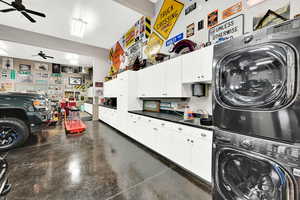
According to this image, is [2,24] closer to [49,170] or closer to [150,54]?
[150,54]

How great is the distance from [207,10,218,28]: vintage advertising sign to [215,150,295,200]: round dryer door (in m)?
2.15

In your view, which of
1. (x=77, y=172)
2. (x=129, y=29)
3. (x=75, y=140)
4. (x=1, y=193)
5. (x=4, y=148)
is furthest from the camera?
(x=129, y=29)

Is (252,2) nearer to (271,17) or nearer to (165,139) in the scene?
(271,17)

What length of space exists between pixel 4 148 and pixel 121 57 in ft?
14.8

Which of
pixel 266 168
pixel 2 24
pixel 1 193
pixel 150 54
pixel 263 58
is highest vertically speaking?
pixel 2 24

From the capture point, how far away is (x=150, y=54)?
3.62 m

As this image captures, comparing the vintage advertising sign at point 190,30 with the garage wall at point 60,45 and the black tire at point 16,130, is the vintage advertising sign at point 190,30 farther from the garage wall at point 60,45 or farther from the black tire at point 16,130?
the garage wall at point 60,45

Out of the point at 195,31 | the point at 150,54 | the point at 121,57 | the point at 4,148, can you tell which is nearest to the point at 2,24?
the point at 121,57

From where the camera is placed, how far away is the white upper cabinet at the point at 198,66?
5.73 feet

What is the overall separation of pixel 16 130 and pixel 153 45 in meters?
4.06

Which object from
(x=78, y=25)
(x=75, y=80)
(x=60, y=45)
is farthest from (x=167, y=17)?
(x=75, y=80)

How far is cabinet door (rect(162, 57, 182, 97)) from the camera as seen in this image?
7.27 feet

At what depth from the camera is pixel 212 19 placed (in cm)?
208

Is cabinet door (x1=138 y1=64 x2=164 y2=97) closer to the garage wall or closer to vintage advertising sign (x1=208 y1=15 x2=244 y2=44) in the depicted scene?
vintage advertising sign (x1=208 y1=15 x2=244 y2=44)
